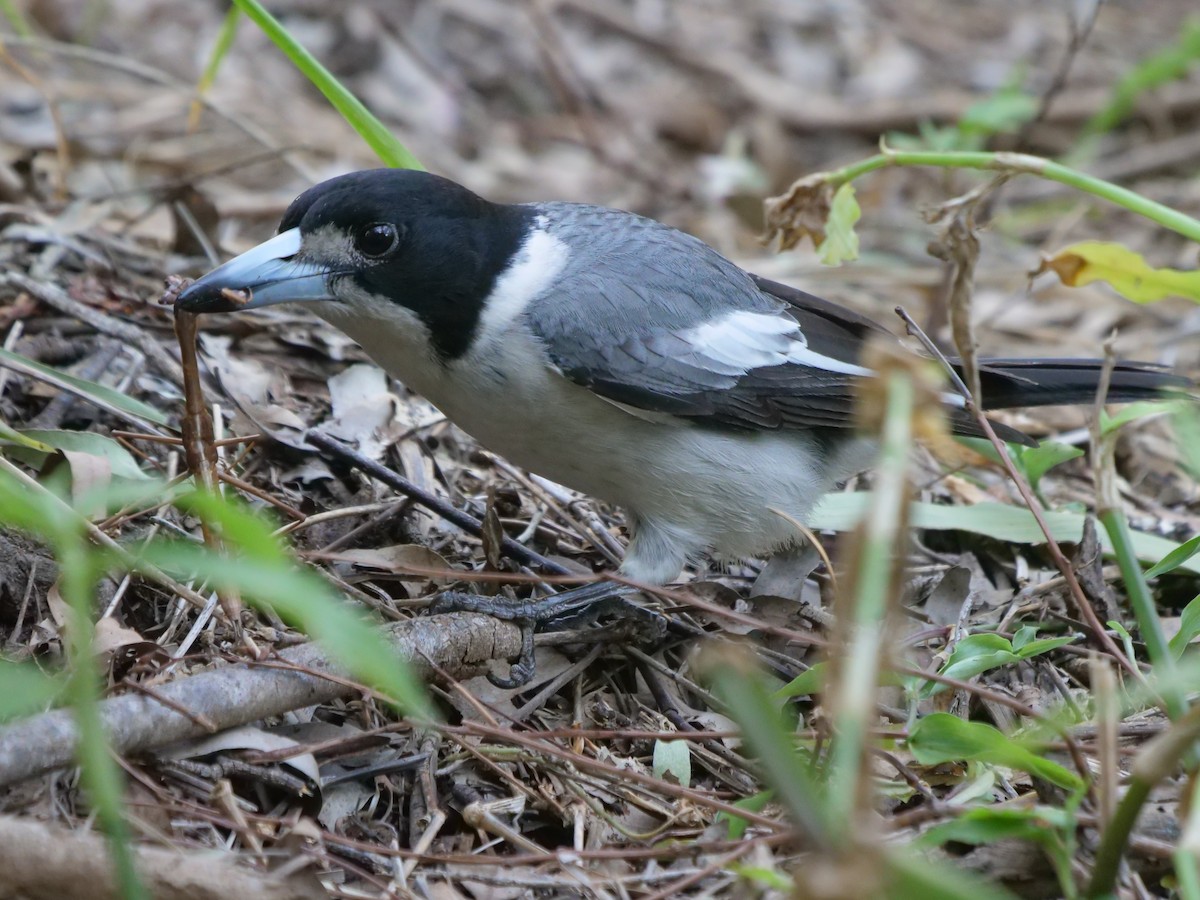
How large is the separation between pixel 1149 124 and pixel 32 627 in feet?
22.7

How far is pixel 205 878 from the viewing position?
1678 mm

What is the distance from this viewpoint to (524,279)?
3100 mm


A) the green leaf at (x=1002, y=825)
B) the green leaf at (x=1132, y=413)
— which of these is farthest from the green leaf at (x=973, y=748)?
the green leaf at (x=1132, y=413)

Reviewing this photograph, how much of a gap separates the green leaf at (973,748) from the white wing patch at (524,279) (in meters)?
1.38

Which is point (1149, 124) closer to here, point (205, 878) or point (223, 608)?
point (223, 608)

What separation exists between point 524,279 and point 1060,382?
153 centimetres

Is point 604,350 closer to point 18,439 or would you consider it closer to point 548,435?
point 548,435

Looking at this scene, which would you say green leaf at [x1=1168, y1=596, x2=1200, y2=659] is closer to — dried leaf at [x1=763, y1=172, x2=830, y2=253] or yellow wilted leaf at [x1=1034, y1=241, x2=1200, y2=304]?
yellow wilted leaf at [x1=1034, y1=241, x2=1200, y2=304]

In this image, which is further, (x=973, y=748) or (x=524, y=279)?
(x=524, y=279)

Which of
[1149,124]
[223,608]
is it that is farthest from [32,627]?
[1149,124]

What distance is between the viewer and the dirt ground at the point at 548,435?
219 centimetres

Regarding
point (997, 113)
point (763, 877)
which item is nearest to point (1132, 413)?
point (763, 877)

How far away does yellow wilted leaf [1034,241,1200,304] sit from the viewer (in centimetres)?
302

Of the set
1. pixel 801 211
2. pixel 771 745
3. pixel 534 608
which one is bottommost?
pixel 771 745
